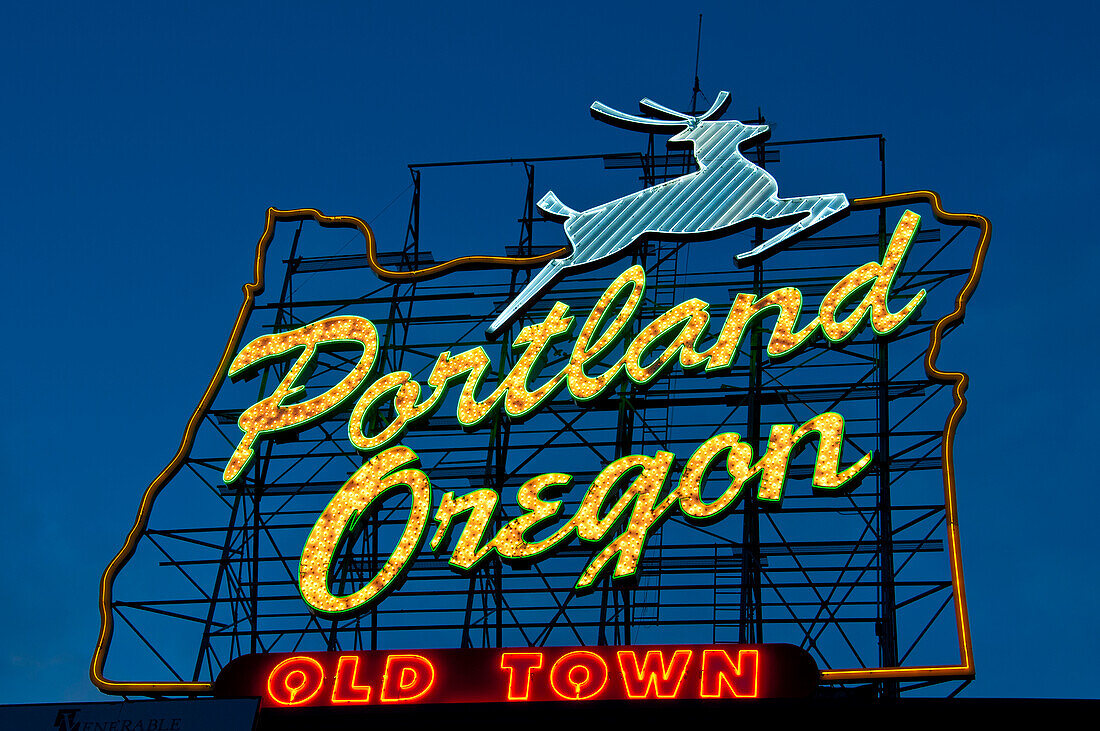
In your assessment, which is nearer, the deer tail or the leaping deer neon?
the leaping deer neon

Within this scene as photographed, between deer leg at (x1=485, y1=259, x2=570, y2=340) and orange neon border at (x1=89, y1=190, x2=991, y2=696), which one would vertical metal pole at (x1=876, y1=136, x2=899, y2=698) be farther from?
deer leg at (x1=485, y1=259, x2=570, y2=340)

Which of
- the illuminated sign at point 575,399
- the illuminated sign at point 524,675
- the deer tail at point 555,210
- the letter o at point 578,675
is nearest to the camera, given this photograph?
the illuminated sign at point 524,675

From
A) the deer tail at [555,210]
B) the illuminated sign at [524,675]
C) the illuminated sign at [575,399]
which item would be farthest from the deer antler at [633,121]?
the illuminated sign at [524,675]

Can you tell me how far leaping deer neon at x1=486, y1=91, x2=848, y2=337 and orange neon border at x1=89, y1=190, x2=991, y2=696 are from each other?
0.64 metres

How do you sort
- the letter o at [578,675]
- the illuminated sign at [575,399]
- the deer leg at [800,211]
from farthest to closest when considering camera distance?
the deer leg at [800,211], the illuminated sign at [575,399], the letter o at [578,675]

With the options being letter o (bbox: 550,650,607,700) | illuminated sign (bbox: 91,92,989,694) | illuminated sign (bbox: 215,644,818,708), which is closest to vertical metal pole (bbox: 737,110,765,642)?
illuminated sign (bbox: 91,92,989,694)

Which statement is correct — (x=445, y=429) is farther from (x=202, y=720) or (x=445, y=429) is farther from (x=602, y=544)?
(x=202, y=720)

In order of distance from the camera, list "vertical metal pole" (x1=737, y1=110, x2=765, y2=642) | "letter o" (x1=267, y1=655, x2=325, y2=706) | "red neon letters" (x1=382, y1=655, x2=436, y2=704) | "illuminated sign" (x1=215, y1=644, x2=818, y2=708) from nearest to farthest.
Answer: "illuminated sign" (x1=215, y1=644, x2=818, y2=708)
"red neon letters" (x1=382, y1=655, x2=436, y2=704)
"letter o" (x1=267, y1=655, x2=325, y2=706)
"vertical metal pole" (x1=737, y1=110, x2=765, y2=642)

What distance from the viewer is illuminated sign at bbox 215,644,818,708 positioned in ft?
51.1

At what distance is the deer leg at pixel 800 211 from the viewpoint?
2072 cm

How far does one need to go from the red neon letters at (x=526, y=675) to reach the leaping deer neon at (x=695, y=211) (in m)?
6.19

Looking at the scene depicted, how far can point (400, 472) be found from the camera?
1928 cm

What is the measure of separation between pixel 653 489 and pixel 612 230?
460 cm

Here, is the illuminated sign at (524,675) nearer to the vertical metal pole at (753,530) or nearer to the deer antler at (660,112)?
the vertical metal pole at (753,530)
